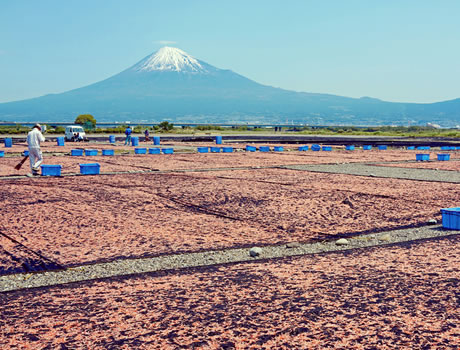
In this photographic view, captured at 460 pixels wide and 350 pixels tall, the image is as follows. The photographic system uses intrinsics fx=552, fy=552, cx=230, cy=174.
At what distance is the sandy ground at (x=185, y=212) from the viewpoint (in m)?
7.81

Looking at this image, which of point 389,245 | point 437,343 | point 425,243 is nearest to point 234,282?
point 437,343

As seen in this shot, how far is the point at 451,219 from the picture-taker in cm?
891

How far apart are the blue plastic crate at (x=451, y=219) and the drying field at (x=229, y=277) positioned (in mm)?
538

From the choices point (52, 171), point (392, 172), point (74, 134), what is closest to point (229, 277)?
point (52, 171)

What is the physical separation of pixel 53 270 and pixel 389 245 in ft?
14.9

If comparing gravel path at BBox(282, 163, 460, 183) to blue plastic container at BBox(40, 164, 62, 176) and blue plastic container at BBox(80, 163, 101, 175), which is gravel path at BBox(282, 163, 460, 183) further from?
blue plastic container at BBox(40, 164, 62, 176)

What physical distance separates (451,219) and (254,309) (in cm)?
511

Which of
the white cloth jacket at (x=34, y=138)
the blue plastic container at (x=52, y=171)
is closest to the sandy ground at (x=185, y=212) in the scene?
the blue plastic container at (x=52, y=171)

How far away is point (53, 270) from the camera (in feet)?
21.5

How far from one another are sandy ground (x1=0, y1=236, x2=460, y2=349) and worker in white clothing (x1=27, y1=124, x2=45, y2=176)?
1250 centimetres

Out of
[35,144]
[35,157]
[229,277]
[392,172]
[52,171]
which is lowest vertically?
[392,172]

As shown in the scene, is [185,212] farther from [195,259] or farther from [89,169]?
[89,169]

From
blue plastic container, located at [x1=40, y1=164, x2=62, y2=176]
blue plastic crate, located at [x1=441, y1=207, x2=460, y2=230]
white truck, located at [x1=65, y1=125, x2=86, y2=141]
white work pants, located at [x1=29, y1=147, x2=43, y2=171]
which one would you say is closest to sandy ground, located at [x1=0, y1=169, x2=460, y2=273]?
blue plastic crate, located at [x1=441, y1=207, x2=460, y2=230]

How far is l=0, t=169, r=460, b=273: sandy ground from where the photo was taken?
7809 mm
